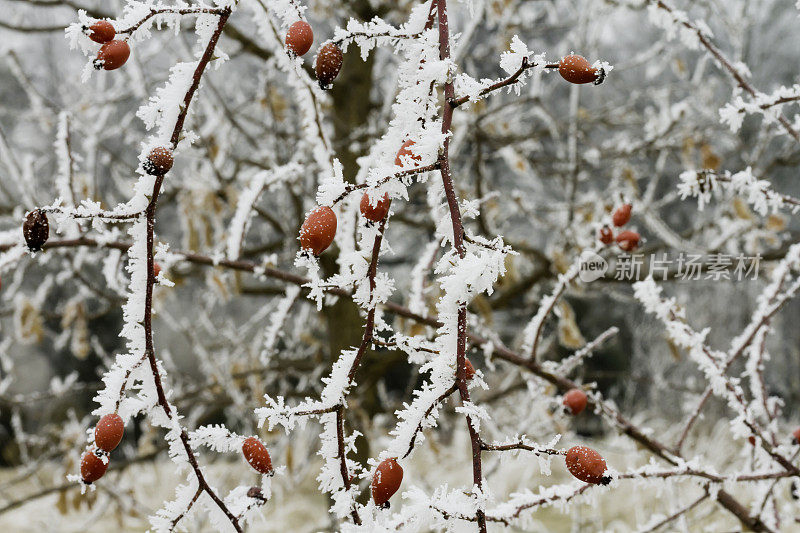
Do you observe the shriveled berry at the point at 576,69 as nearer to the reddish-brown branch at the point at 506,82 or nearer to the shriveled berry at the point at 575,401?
the reddish-brown branch at the point at 506,82

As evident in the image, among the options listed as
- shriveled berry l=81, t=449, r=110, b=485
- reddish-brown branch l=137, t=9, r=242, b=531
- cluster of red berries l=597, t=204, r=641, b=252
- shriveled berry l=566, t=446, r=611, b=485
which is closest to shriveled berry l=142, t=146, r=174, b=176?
reddish-brown branch l=137, t=9, r=242, b=531

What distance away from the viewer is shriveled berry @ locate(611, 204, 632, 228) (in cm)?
103

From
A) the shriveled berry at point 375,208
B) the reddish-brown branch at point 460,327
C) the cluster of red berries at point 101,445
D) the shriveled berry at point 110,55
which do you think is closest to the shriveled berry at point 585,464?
the reddish-brown branch at point 460,327

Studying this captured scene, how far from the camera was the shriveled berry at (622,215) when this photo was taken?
40.6 inches

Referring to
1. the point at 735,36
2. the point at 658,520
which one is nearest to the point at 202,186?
the point at 658,520

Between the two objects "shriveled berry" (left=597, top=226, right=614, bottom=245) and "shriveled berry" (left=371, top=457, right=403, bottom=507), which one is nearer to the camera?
"shriveled berry" (left=371, top=457, right=403, bottom=507)

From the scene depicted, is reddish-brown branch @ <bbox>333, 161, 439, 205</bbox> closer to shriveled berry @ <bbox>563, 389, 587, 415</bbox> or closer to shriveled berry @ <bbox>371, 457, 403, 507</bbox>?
shriveled berry @ <bbox>371, 457, 403, 507</bbox>

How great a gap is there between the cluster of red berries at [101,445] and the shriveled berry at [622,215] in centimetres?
80

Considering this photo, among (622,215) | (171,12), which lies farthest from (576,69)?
(622,215)

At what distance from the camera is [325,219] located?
18.0 inches

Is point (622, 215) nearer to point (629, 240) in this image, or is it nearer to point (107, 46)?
point (629, 240)

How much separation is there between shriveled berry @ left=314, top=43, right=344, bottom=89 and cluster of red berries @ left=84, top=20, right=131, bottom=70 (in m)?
0.14

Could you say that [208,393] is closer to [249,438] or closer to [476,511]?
[249,438]

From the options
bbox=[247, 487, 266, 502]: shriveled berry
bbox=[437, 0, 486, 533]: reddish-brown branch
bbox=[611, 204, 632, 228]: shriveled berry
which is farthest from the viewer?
bbox=[611, 204, 632, 228]: shriveled berry
